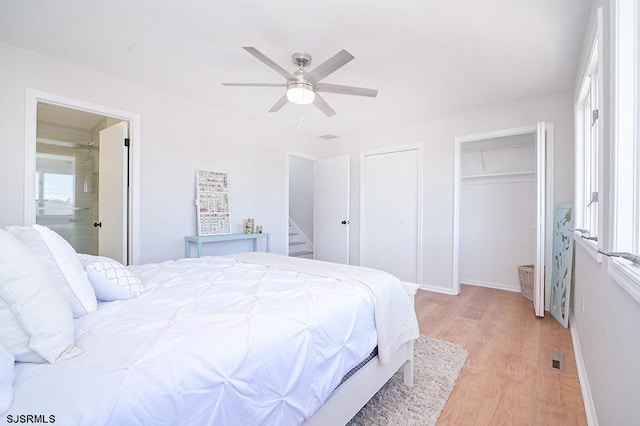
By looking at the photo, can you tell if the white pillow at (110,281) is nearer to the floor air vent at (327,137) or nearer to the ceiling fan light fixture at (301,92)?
the ceiling fan light fixture at (301,92)

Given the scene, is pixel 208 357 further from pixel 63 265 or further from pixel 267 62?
pixel 267 62

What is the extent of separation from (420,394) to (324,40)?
8.25ft

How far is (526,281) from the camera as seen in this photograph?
11.7 feet

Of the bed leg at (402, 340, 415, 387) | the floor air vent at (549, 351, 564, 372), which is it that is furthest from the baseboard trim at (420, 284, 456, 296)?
the bed leg at (402, 340, 415, 387)

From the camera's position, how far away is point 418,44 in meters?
2.18

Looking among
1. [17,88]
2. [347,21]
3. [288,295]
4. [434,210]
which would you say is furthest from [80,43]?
[434,210]

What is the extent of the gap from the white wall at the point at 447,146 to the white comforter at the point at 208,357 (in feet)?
8.85

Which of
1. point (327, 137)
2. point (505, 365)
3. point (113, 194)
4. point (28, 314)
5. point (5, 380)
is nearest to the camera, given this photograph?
point (5, 380)

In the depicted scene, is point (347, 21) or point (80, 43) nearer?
point (347, 21)

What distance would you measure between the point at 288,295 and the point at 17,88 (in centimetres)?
283

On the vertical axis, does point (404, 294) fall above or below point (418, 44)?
below

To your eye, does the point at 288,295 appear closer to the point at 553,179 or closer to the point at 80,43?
the point at 80,43

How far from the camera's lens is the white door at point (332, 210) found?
15.3 feet

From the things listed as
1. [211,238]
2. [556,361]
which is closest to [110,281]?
[211,238]
